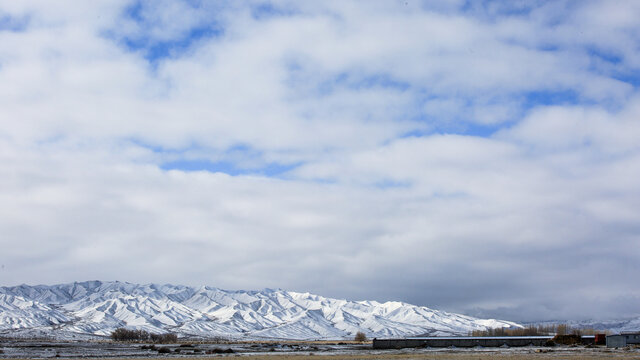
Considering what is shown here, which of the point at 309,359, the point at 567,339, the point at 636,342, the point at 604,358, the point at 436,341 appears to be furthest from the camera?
the point at 436,341

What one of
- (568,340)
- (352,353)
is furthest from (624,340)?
(352,353)

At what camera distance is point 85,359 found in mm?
79000

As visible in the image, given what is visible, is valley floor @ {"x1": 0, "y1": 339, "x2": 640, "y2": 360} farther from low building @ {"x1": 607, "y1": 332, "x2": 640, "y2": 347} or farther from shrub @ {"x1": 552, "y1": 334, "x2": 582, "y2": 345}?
shrub @ {"x1": 552, "y1": 334, "x2": 582, "y2": 345}

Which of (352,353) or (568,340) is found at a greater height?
(568,340)

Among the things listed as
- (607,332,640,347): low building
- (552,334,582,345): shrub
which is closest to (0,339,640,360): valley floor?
(607,332,640,347): low building

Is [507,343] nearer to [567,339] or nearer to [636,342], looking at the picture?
[567,339]

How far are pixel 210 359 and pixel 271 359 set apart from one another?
7.16 metres

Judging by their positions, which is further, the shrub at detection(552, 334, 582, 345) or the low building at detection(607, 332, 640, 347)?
the shrub at detection(552, 334, 582, 345)

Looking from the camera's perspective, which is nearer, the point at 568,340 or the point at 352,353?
the point at 352,353

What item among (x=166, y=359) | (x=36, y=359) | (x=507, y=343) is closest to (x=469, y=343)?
(x=507, y=343)

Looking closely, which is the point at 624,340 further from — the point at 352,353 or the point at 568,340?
the point at 352,353

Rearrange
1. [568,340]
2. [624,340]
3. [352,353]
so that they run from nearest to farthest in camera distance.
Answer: [352,353] < [624,340] < [568,340]

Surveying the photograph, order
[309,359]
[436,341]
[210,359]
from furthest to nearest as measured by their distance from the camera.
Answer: [436,341] → [210,359] → [309,359]

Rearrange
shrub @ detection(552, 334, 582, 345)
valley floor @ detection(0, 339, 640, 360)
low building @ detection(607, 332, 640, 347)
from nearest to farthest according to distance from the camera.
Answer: valley floor @ detection(0, 339, 640, 360) < low building @ detection(607, 332, 640, 347) < shrub @ detection(552, 334, 582, 345)
